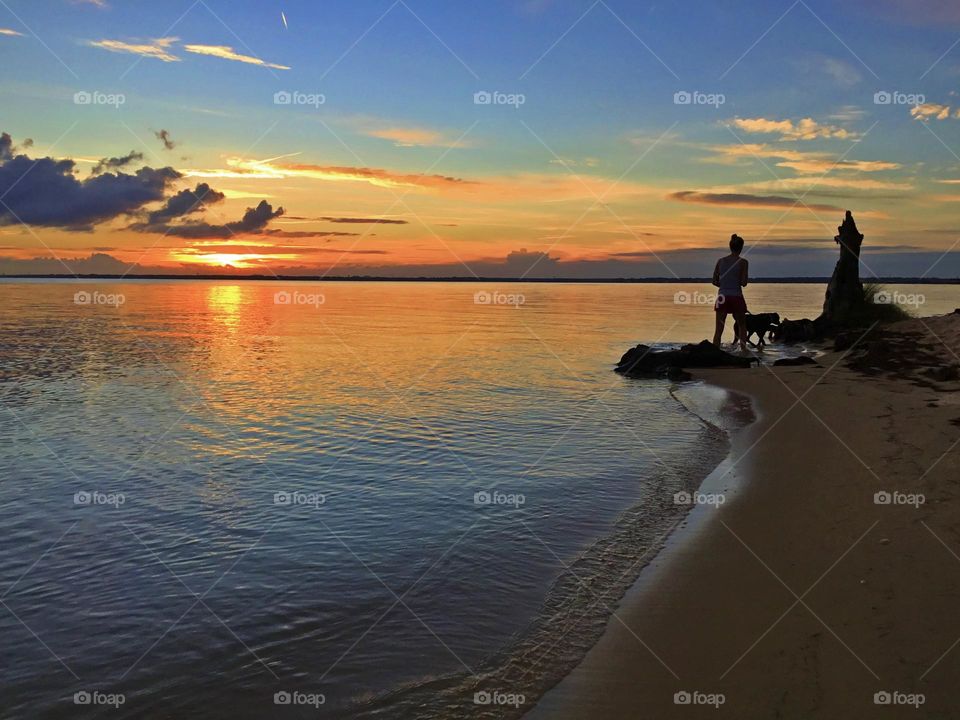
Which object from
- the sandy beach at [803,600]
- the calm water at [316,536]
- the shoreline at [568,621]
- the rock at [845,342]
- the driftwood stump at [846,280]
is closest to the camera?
the sandy beach at [803,600]

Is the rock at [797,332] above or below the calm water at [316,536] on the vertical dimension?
above

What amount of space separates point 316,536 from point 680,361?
1779cm

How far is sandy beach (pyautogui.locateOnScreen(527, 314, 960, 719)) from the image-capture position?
4.65 meters

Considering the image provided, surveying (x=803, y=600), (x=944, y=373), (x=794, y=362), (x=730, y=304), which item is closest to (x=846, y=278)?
(x=794, y=362)

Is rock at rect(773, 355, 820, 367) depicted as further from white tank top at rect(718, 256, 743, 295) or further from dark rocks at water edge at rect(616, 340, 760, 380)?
white tank top at rect(718, 256, 743, 295)

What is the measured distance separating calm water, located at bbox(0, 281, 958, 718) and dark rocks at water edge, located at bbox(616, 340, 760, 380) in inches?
140

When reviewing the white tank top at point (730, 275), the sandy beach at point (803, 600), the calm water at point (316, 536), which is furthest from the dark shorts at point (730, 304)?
the sandy beach at point (803, 600)

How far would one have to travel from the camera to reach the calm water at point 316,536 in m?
5.26

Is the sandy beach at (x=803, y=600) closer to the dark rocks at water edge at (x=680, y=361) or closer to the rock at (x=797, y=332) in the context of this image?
the dark rocks at water edge at (x=680, y=361)

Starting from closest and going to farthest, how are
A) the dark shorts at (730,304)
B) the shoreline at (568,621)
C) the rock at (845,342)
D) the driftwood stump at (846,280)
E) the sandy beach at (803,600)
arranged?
the sandy beach at (803,600) < the shoreline at (568,621) < the dark shorts at (730,304) < the rock at (845,342) < the driftwood stump at (846,280)

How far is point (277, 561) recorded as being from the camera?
24.3 ft

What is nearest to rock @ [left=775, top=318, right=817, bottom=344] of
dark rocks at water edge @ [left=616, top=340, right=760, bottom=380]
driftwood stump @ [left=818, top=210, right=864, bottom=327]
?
driftwood stump @ [left=818, top=210, right=864, bottom=327]

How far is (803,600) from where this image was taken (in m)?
5.92

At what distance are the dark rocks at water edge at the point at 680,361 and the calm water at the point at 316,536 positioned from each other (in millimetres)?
3547
